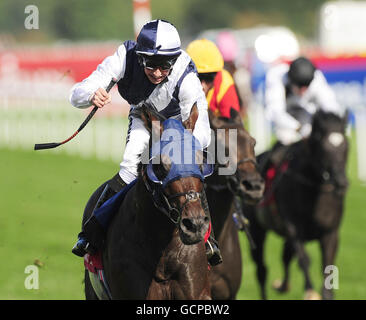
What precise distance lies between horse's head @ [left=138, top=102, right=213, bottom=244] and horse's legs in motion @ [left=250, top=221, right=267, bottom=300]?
15.2 ft

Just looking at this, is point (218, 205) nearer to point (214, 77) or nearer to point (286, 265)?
point (214, 77)

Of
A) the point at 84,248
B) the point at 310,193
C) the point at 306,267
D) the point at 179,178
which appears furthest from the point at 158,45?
the point at 310,193

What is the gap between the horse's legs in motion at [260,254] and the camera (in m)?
8.64

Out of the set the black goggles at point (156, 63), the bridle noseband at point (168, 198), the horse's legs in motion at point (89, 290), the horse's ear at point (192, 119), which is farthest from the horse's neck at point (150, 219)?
the horse's legs in motion at point (89, 290)

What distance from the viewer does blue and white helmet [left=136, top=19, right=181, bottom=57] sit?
4359 mm

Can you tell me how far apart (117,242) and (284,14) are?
49.6 metres

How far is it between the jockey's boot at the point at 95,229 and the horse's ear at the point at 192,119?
89 centimetres

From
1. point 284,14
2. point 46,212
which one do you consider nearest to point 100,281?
point 46,212

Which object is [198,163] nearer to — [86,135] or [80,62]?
[86,135]

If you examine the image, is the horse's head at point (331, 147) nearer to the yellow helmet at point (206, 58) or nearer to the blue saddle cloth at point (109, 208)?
the yellow helmet at point (206, 58)

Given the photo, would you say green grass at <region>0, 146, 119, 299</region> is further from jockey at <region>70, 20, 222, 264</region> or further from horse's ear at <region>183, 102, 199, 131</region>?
horse's ear at <region>183, 102, 199, 131</region>

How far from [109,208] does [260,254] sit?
14.3 feet

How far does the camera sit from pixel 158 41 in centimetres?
436

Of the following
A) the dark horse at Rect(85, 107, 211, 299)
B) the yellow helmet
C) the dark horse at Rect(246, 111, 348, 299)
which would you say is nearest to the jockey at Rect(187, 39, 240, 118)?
the yellow helmet
